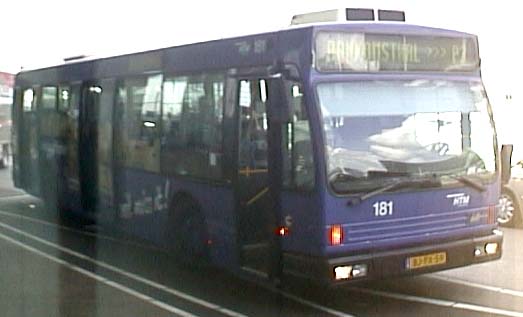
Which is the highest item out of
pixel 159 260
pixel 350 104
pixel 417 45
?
pixel 417 45

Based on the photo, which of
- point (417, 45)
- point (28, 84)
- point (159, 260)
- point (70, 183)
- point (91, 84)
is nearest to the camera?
point (417, 45)

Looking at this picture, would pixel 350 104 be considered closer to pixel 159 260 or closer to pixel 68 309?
pixel 68 309

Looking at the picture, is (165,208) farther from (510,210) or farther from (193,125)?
(510,210)

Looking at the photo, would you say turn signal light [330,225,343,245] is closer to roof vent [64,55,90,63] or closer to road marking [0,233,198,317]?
road marking [0,233,198,317]

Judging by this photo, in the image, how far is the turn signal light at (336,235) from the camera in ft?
26.0

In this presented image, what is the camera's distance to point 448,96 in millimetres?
8734

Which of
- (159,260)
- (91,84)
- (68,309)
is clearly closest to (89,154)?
(91,84)

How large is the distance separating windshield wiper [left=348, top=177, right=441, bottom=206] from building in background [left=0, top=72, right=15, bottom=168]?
415 inches

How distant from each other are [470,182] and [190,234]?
3.18 meters

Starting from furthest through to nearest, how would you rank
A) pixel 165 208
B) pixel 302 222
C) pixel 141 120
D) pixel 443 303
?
pixel 141 120 → pixel 165 208 → pixel 443 303 → pixel 302 222

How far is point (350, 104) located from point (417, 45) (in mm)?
1083

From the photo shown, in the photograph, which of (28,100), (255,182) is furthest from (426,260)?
(28,100)

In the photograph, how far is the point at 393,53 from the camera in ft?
28.0

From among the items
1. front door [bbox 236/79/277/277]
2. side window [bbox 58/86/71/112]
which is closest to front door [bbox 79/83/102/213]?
side window [bbox 58/86/71/112]
